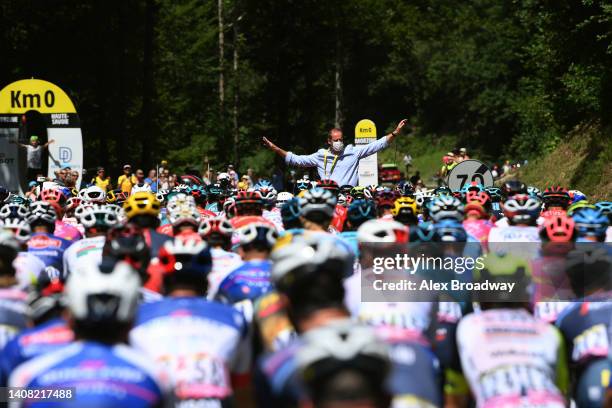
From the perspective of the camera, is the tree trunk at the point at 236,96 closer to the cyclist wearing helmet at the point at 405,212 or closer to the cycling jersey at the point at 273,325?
the cyclist wearing helmet at the point at 405,212

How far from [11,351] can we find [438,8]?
321ft

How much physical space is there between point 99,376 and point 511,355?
2.62m

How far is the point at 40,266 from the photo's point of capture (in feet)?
34.6

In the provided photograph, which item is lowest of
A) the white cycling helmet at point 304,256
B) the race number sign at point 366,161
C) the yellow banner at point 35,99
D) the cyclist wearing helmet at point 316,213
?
the race number sign at point 366,161

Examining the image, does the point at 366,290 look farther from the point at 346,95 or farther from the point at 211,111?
the point at 346,95

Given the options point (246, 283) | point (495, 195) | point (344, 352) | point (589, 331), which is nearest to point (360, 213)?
point (246, 283)

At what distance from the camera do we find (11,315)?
7.72m

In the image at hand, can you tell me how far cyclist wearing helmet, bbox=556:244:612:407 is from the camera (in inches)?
312

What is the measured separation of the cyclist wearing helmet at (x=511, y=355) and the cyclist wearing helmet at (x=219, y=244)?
Answer: 111 inches

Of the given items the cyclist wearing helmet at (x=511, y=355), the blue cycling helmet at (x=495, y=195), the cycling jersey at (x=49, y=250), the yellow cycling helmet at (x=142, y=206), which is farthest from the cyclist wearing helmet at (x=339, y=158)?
the cyclist wearing helmet at (x=511, y=355)

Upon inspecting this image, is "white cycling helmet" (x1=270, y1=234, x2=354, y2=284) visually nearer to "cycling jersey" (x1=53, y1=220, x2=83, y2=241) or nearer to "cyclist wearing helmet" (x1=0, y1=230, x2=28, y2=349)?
"cyclist wearing helmet" (x1=0, y1=230, x2=28, y2=349)

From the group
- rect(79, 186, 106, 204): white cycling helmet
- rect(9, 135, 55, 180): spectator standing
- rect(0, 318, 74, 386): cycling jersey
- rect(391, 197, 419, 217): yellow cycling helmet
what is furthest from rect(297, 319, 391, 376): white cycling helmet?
rect(9, 135, 55, 180): spectator standing

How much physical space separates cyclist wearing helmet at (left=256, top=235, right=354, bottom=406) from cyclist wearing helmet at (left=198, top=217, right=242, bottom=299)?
3.43 metres

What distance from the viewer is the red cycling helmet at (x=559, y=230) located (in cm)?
1038
